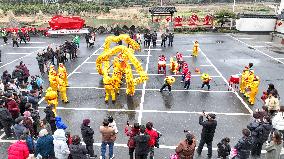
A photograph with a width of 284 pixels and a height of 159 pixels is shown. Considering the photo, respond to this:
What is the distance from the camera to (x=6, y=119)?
38.1ft

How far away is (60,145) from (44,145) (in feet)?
1.98

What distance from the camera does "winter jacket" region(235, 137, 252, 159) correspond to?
883 cm

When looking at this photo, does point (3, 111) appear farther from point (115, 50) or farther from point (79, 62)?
point (79, 62)

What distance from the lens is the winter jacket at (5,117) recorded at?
37.4 feet

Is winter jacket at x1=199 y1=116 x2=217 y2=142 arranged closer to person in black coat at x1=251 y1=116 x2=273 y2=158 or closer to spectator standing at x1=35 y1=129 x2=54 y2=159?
person in black coat at x1=251 y1=116 x2=273 y2=158

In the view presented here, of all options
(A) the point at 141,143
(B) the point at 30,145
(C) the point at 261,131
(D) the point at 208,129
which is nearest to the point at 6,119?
(B) the point at 30,145

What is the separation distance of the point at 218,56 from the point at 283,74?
5.74 m

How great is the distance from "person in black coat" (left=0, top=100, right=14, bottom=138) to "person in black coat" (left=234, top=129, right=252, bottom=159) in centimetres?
838

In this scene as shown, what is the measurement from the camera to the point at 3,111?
37.4 feet

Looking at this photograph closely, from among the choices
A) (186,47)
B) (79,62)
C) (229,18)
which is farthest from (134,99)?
(229,18)

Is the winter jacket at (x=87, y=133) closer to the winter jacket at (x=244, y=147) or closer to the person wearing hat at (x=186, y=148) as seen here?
the person wearing hat at (x=186, y=148)

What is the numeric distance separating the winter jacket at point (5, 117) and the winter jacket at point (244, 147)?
8.36m

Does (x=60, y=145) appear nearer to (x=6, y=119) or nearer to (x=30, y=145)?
(x=30, y=145)

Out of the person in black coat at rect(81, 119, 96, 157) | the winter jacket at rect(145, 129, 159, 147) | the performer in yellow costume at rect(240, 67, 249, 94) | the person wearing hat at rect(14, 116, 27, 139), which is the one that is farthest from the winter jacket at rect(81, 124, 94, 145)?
the performer in yellow costume at rect(240, 67, 249, 94)
